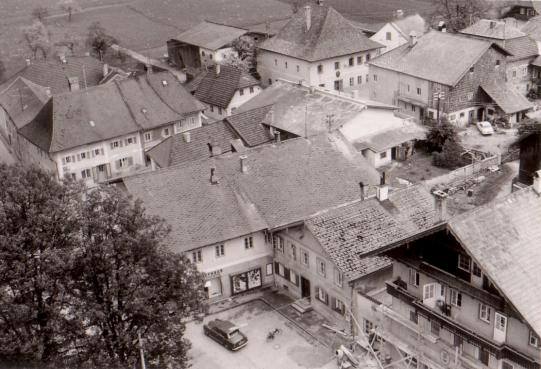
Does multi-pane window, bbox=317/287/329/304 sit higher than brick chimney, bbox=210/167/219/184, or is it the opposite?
brick chimney, bbox=210/167/219/184

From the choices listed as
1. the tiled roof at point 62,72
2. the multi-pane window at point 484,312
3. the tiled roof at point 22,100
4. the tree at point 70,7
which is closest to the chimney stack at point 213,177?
the multi-pane window at point 484,312

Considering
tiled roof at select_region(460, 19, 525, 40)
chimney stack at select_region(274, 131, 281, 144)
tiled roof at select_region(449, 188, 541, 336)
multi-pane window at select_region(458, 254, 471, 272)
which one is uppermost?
tiled roof at select_region(449, 188, 541, 336)

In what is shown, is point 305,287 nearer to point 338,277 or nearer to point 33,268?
point 338,277

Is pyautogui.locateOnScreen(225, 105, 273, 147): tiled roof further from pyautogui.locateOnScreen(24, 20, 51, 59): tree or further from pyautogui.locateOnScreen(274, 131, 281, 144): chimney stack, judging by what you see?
pyautogui.locateOnScreen(24, 20, 51, 59): tree

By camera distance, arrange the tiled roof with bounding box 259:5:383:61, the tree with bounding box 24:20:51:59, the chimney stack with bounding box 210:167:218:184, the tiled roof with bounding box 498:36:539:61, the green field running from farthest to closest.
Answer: the green field, the tree with bounding box 24:20:51:59, the tiled roof with bounding box 259:5:383:61, the tiled roof with bounding box 498:36:539:61, the chimney stack with bounding box 210:167:218:184

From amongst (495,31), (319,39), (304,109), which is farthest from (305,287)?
(495,31)

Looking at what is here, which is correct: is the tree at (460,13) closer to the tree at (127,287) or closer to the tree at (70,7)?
the tree at (70,7)

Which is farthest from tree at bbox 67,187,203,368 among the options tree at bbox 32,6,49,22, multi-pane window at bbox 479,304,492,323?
tree at bbox 32,6,49,22

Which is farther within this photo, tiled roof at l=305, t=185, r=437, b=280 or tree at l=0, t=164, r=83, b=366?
tiled roof at l=305, t=185, r=437, b=280
